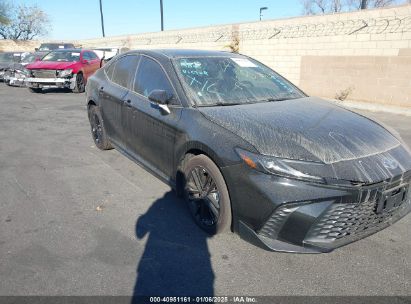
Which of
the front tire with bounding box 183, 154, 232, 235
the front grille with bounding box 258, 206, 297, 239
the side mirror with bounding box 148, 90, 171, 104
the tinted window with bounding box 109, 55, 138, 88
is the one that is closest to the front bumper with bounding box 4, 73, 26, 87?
the tinted window with bounding box 109, 55, 138, 88

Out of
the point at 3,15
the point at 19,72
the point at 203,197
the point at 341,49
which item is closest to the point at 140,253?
the point at 203,197

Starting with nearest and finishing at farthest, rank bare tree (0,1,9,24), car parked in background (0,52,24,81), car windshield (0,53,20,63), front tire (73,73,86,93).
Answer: front tire (73,73,86,93)
car parked in background (0,52,24,81)
car windshield (0,53,20,63)
bare tree (0,1,9,24)

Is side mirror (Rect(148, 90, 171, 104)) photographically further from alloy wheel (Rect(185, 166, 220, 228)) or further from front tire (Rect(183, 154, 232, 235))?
alloy wheel (Rect(185, 166, 220, 228))

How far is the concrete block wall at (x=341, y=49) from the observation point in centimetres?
1048

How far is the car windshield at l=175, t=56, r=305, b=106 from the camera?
3.47m

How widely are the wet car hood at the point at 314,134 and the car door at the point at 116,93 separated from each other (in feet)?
5.42

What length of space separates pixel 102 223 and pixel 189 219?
847 mm

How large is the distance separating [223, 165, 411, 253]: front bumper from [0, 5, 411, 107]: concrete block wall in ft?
31.1

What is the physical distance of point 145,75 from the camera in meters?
4.09

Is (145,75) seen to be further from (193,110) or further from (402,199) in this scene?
(402,199)

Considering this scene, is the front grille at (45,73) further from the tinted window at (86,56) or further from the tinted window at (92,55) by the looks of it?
the tinted window at (92,55)

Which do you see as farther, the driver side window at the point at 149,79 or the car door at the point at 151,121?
the driver side window at the point at 149,79

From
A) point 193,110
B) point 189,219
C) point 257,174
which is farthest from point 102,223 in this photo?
point 257,174

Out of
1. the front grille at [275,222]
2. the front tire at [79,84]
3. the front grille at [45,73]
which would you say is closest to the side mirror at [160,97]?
the front grille at [275,222]
